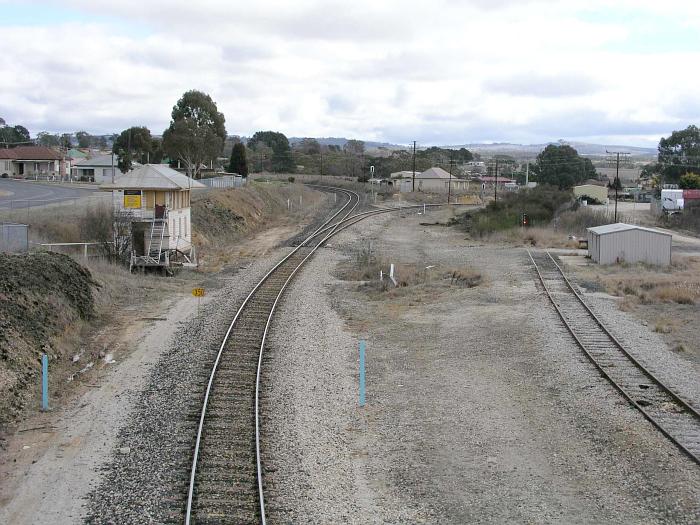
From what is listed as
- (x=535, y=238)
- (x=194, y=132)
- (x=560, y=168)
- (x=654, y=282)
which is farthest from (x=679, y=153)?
(x=654, y=282)

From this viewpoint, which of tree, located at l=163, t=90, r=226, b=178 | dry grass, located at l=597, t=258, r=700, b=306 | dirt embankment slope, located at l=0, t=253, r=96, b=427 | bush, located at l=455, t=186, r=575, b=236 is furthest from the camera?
tree, located at l=163, t=90, r=226, b=178

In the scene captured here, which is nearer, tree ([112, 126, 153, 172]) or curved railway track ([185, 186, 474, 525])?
curved railway track ([185, 186, 474, 525])

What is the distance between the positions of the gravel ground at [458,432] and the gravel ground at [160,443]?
142cm

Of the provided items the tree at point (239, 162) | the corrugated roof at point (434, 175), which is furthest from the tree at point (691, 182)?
the tree at point (239, 162)

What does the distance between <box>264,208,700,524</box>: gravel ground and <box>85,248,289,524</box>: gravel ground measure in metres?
1.42

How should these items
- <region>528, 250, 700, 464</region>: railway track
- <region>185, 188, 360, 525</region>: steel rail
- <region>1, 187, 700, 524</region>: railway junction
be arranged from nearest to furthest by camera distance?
<region>185, 188, 360, 525</region>: steel rail
<region>1, 187, 700, 524</region>: railway junction
<region>528, 250, 700, 464</region>: railway track

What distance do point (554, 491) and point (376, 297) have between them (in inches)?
736

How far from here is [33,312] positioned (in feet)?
67.9

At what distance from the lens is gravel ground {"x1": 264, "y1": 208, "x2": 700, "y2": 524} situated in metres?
11.1

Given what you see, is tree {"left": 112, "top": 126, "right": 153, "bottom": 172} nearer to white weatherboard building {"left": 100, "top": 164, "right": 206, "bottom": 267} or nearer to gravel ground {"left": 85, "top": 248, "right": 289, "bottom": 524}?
white weatherboard building {"left": 100, "top": 164, "right": 206, "bottom": 267}

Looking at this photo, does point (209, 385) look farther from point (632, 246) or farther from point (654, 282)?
point (632, 246)

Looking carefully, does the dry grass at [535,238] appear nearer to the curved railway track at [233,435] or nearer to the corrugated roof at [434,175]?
the curved railway track at [233,435]

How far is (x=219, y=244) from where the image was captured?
156ft

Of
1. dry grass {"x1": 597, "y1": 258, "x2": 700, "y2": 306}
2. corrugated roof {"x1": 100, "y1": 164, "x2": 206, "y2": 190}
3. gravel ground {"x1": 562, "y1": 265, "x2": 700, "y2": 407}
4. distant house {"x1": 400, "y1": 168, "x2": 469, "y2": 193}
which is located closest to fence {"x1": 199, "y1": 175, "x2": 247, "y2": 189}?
corrugated roof {"x1": 100, "y1": 164, "x2": 206, "y2": 190}
